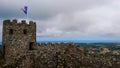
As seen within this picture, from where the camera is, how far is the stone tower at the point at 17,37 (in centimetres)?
3559

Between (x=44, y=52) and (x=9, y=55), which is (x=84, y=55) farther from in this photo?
(x=9, y=55)

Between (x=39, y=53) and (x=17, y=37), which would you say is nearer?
(x=39, y=53)

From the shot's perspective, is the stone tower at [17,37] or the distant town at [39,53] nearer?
the distant town at [39,53]

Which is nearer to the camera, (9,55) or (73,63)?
(73,63)

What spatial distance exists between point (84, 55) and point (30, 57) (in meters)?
6.59

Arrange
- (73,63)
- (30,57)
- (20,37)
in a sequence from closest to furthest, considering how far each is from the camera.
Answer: (73,63) < (30,57) < (20,37)

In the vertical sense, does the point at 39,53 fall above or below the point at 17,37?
below

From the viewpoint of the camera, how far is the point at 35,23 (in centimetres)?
3691

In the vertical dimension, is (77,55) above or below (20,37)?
below

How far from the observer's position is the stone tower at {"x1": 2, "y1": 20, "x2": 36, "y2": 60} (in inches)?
1401

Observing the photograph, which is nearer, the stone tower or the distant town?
the distant town

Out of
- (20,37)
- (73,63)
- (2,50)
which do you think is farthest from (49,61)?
(2,50)

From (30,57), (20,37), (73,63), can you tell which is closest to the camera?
(73,63)

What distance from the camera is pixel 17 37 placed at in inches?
1401
